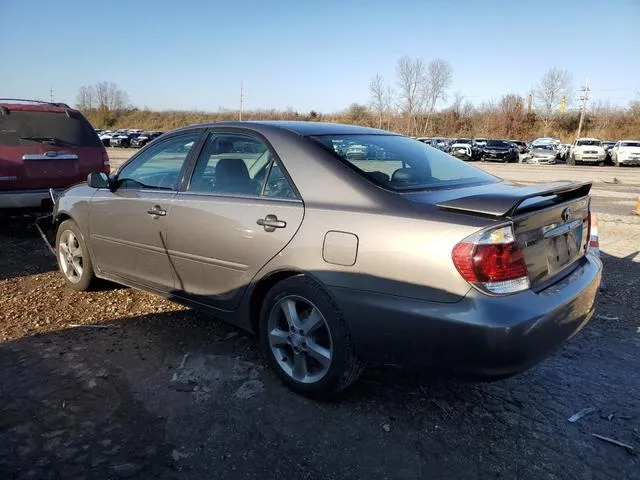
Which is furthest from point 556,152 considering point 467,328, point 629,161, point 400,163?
point 467,328

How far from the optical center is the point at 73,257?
4949mm

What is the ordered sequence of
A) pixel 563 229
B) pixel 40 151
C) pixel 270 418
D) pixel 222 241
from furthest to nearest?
1. pixel 40 151
2. pixel 222 241
3. pixel 563 229
4. pixel 270 418

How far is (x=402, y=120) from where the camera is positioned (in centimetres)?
7519

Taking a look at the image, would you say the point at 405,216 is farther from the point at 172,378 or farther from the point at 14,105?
the point at 14,105

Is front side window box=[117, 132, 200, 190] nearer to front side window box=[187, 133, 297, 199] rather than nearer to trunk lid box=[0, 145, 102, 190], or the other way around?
Answer: front side window box=[187, 133, 297, 199]

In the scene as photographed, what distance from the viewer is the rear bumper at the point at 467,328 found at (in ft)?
7.91

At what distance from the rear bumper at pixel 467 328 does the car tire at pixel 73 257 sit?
9.69 ft

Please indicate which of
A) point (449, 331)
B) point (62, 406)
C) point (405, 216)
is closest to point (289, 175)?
point (405, 216)

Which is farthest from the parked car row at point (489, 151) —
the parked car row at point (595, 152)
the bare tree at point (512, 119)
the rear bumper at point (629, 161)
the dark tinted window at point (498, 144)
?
the bare tree at point (512, 119)

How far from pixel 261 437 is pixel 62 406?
1.18m

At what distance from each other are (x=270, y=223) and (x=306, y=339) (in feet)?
2.35

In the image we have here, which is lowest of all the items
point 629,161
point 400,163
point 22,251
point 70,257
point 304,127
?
point 22,251

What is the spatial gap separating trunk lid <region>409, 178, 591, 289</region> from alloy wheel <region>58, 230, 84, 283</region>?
3.48m

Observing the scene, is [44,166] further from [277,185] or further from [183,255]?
[277,185]
